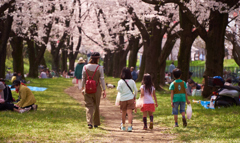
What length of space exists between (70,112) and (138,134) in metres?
4.02

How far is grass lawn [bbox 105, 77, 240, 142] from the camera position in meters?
7.27

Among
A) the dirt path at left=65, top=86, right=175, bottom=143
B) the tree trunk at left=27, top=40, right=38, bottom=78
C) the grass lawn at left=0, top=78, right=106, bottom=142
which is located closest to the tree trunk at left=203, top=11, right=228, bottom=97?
the dirt path at left=65, top=86, right=175, bottom=143

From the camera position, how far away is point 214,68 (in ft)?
45.6

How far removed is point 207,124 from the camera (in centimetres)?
899

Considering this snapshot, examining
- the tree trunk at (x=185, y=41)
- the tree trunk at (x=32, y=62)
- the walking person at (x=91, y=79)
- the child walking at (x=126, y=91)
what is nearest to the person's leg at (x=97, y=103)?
the walking person at (x=91, y=79)

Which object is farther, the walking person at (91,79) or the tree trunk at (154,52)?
the tree trunk at (154,52)

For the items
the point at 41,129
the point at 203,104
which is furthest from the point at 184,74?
the point at 41,129

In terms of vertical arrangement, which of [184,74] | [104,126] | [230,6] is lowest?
[104,126]

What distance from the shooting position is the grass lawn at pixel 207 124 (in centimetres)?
727

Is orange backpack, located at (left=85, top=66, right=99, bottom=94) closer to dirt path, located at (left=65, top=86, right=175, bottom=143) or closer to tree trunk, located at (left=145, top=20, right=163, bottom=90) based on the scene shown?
dirt path, located at (left=65, top=86, right=175, bottom=143)

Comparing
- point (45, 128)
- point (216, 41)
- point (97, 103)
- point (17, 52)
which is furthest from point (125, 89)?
point (17, 52)

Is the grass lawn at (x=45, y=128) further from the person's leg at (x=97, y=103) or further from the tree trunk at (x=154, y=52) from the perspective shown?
the tree trunk at (x=154, y=52)

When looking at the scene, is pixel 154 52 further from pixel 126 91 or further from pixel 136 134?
pixel 136 134

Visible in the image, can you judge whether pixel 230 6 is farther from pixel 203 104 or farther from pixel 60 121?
pixel 60 121
